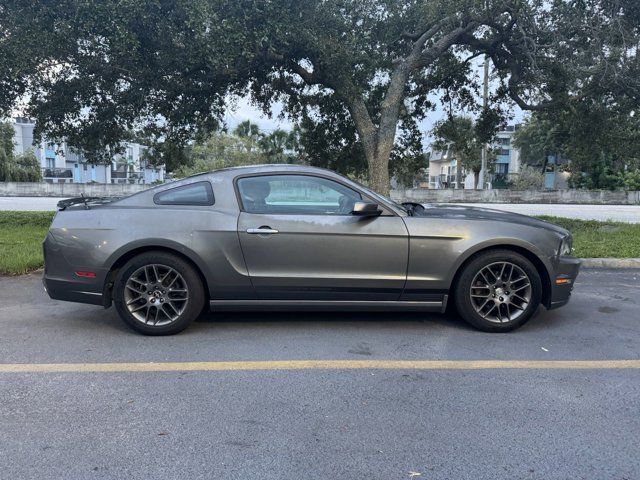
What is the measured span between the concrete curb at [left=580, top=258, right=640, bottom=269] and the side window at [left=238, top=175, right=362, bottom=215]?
521 cm

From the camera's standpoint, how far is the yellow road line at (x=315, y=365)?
381 cm

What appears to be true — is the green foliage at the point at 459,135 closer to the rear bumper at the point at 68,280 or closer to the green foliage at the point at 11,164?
the rear bumper at the point at 68,280

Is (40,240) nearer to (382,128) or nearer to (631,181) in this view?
(382,128)

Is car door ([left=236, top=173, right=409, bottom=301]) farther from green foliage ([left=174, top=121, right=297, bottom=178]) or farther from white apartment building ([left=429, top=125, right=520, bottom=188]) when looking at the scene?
white apartment building ([left=429, top=125, right=520, bottom=188])

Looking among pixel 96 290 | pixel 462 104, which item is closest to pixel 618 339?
pixel 96 290

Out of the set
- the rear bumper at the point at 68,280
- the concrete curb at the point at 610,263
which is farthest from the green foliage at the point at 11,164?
the concrete curb at the point at 610,263

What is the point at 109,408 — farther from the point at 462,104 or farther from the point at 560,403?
the point at 462,104

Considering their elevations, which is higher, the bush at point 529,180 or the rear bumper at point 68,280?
the bush at point 529,180

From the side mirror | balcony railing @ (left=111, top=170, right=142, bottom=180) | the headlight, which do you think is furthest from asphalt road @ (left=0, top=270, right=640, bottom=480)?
balcony railing @ (left=111, top=170, right=142, bottom=180)

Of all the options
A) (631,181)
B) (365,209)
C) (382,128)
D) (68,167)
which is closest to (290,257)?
(365,209)

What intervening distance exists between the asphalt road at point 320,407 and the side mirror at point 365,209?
1081 millimetres

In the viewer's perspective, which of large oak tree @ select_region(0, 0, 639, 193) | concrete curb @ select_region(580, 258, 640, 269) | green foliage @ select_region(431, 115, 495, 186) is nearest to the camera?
concrete curb @ select_region(580, 258, 640, 269)

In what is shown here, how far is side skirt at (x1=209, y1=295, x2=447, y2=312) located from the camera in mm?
4609

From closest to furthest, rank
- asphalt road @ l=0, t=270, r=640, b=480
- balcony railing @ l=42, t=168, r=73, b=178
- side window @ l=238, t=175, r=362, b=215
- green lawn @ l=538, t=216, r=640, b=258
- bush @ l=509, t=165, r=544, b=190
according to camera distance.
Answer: asphalt road @ l=0, t=270, r=640, b=480 < side window @ l=238, t=175, r=362, b=215 < green lawn @ l=538, t=216, r=640, b=258 < bush @ l=509, t=165, r=544, b=190 < balcony railing @ l=42, t=168, r=73, b=178
